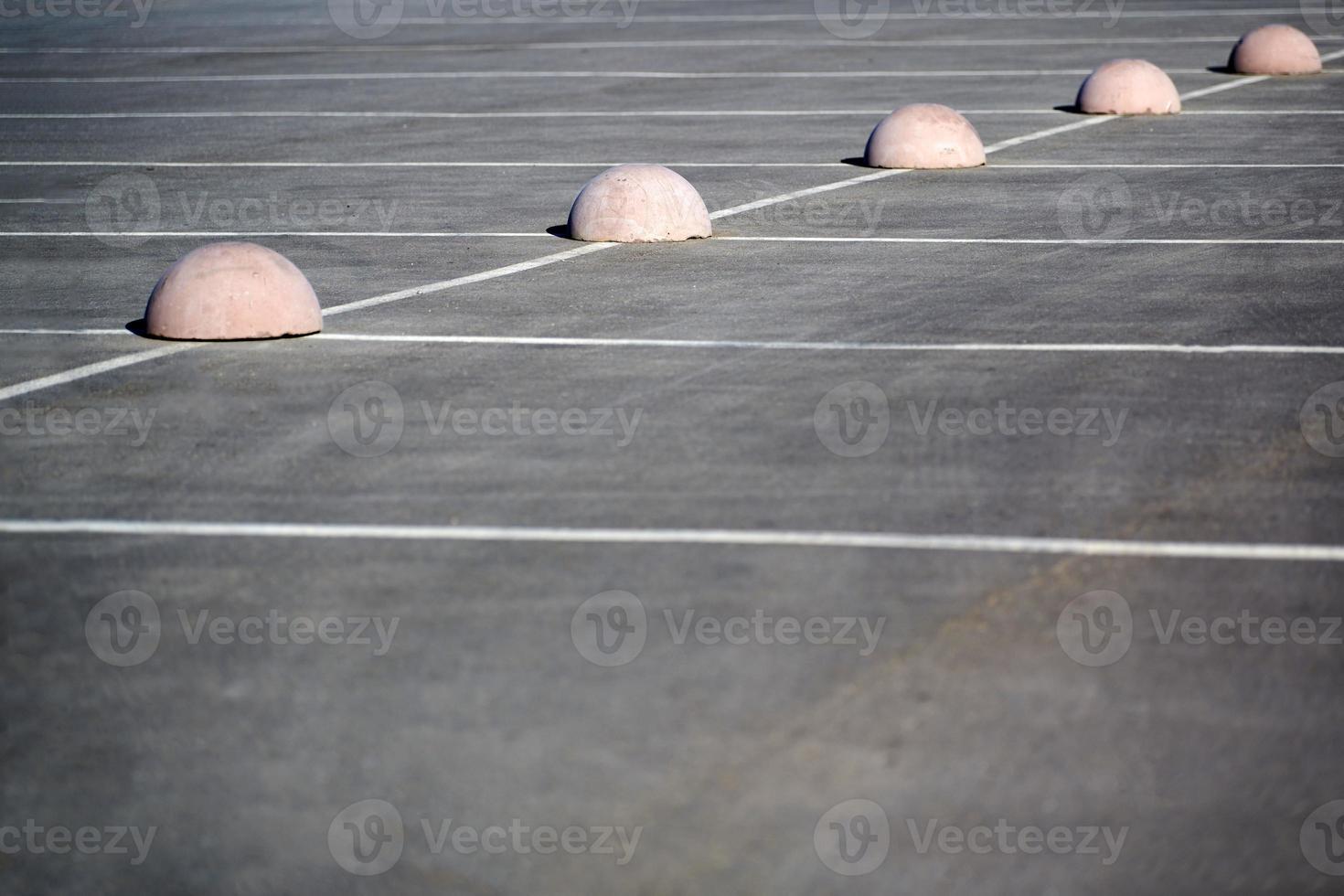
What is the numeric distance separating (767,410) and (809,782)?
149 inches

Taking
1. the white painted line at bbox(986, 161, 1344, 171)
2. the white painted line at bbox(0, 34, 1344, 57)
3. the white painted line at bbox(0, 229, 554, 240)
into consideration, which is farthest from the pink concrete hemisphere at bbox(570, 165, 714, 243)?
the white painted line at bbox(0, 34, 1344, 57)

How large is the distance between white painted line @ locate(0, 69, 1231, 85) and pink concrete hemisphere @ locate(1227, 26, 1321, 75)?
20.7 inches

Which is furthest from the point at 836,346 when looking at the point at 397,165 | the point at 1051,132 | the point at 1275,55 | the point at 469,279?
the point at 1275,55

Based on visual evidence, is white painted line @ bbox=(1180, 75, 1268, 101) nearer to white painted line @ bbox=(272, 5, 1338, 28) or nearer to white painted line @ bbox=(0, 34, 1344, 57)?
white painted line @ bbox=(0, 34, 1344, 57)

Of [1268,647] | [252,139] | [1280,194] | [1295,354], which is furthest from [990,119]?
[1268,647]

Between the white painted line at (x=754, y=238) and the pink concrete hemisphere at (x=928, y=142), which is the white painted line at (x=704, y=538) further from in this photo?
the pink concrete hemisphere at (x=928, y=142)

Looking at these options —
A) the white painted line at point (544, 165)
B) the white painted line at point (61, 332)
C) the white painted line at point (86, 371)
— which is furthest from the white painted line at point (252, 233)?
the white painted line at point (86, 371)

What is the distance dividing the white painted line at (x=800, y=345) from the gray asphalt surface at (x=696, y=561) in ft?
0.21

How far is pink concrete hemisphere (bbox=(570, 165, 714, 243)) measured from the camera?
13305 mm

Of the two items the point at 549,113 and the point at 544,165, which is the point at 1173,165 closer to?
the point at 544,165

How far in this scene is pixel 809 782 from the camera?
509cm

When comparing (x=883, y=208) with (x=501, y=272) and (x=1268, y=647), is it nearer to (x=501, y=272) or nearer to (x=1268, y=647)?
(x=501, y=272)

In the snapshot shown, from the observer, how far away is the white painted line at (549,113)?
66.2 feet

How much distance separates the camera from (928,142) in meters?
16.3
